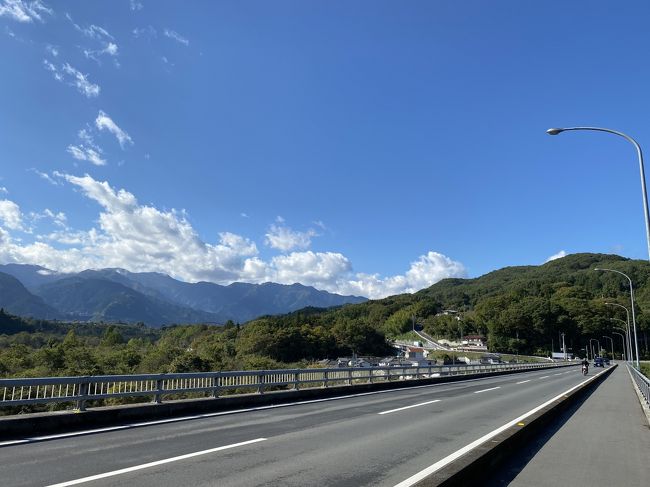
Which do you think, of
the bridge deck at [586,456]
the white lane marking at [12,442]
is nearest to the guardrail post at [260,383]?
the white lane marking at [12,442]

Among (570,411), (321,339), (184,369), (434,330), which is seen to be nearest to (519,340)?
(434,330)

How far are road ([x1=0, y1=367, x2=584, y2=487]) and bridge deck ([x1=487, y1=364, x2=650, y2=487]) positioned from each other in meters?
1.24

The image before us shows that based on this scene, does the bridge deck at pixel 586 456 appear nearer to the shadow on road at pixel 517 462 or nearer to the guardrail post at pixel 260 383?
the shadow on road at pixel 517 462

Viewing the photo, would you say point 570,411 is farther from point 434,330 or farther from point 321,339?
point 434,330

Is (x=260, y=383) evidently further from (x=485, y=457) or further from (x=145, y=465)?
(x=485, y=457)

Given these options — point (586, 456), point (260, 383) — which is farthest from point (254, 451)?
point (260, 383)

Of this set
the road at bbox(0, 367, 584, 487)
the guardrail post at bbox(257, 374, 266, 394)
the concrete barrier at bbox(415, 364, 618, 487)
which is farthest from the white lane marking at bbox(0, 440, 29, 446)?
the guardrail post at bbox(257, 374, 266, 394)

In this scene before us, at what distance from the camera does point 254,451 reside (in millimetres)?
8133

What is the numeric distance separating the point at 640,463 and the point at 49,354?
7261 cm

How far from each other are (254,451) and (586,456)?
5.77 m

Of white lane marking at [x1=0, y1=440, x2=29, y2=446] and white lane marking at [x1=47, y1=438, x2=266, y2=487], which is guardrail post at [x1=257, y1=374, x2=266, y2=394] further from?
white lane marking at [x1=0, y1=440, x2=29, y2=446]

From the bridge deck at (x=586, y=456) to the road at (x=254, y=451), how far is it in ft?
4.06

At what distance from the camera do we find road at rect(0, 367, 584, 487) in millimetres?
6344

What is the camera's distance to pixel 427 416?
13.4 metres
